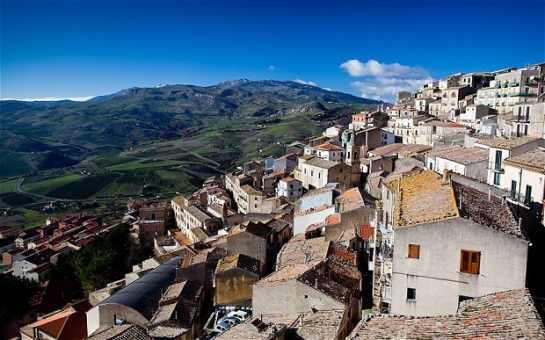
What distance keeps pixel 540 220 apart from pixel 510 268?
768cm

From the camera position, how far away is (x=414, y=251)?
48.7 ft

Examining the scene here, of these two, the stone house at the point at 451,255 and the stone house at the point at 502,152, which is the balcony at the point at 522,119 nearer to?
the stone house at the point at 502,152

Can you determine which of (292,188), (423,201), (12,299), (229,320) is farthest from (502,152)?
(12,299)

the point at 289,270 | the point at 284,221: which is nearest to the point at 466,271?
the point at 289,270

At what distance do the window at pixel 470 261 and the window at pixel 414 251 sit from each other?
139 centimetres

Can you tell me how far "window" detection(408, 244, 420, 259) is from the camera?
14.8 m

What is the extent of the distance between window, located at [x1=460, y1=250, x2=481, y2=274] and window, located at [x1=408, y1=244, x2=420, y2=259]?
1.39 m

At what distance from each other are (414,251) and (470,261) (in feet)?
5.88

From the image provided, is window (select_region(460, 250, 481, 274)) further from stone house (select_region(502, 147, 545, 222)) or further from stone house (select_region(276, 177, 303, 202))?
stone house (select_region(276, 177, 303, 202))

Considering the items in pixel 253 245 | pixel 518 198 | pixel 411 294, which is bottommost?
pixel 253 245

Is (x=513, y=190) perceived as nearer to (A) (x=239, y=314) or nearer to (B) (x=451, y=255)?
(B) (x=451, y=255)

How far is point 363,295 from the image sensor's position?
24.0m

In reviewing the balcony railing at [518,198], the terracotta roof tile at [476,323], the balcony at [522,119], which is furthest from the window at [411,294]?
the balcony at [522,119]

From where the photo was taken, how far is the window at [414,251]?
1480 cm
